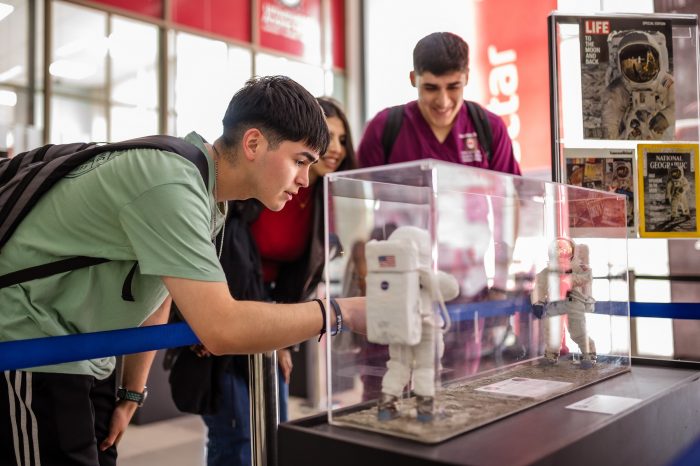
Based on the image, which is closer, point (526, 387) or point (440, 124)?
point (526, 387)

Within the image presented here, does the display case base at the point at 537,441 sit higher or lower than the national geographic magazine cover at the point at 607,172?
lower

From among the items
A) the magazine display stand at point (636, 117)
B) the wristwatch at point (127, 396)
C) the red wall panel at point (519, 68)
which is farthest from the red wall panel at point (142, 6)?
the wristwatch at point (127, 396)

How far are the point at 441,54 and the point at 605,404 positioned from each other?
127 cm

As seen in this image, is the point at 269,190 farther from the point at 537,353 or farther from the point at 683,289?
the point at 683,289

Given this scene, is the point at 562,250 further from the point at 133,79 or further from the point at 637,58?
the point at 133,79

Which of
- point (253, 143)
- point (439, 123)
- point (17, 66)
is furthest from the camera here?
point (17, 66)

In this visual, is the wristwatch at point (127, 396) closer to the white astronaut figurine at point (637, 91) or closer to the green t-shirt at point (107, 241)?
the green t-shirt at point (107, 241)

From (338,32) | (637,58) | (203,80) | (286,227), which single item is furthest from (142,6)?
(637,58)

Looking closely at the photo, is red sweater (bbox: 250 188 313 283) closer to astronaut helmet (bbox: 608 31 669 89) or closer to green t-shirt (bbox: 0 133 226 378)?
green t-shirt (bbox: 0 133 226 378)

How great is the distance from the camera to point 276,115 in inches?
52.6

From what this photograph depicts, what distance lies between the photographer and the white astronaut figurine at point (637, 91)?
6.81ft

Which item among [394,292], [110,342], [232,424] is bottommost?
[232,424]

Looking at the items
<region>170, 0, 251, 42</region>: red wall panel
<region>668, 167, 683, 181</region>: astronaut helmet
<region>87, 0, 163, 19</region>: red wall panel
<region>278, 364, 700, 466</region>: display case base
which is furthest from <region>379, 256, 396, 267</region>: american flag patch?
<region>170, 0, 251, 42</region>: red wall panel

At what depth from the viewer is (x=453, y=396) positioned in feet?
3.92
